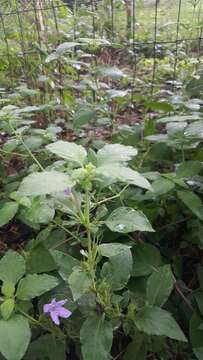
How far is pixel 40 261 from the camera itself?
106 cm

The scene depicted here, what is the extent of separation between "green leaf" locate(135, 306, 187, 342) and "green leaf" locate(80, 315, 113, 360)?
0.24 feet

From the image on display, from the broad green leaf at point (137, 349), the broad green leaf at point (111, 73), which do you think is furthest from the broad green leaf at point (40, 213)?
the broad green leaf at point (111, 73)

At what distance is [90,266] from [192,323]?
14.8 inches

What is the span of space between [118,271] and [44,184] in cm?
35

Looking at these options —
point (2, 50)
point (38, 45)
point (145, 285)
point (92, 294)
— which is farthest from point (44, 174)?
point (2, 50)

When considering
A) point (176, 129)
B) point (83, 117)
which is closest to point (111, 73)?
point (83, 117)

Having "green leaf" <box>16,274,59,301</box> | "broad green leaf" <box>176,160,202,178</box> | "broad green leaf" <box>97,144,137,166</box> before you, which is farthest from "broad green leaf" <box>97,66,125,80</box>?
"green leaf" <box>16,274,59,301</box>

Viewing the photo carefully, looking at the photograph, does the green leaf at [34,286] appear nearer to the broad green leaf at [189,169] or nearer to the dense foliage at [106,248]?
the dense foliage at [106,248]

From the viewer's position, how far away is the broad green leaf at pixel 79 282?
2.54ft

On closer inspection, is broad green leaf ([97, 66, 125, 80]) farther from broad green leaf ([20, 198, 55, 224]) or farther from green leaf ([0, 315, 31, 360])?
green leaf ([0, 315, 31, 360])

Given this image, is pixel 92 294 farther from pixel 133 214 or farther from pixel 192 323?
pixel 192 323

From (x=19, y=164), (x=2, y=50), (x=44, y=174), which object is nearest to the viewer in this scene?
(x=44, y=174)

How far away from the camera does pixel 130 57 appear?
363cm

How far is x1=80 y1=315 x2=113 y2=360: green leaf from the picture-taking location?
806 millimetres
